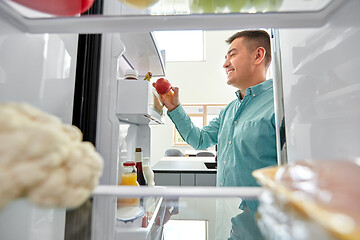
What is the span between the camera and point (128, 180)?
0.85m

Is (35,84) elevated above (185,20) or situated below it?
below

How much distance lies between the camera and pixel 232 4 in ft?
1.44

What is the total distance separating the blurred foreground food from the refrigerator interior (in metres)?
0.09

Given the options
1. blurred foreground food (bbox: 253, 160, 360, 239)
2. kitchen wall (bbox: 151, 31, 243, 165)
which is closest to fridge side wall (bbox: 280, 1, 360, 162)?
blurred foreground food (bbox: 253, 160, 360, 239)

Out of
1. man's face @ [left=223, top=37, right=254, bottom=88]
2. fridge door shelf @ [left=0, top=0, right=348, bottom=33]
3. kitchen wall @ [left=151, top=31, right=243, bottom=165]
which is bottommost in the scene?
fridge door shelf @ [left=0, top=0, right=348, bottom=33]

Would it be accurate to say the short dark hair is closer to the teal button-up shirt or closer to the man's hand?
the teal button-up shirt

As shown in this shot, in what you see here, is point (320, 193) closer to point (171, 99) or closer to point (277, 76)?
point (277, 76)

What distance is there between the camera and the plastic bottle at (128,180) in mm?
792

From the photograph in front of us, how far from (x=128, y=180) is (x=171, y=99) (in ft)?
2.16

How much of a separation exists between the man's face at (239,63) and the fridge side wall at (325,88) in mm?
580

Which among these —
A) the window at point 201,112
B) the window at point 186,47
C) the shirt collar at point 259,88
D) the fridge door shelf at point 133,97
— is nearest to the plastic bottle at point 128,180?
the fridge door shelf at point 133,97

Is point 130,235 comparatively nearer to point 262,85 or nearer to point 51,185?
point 51,185

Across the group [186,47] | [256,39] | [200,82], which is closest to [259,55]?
[256,39]

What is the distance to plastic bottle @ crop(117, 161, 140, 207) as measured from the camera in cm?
79
